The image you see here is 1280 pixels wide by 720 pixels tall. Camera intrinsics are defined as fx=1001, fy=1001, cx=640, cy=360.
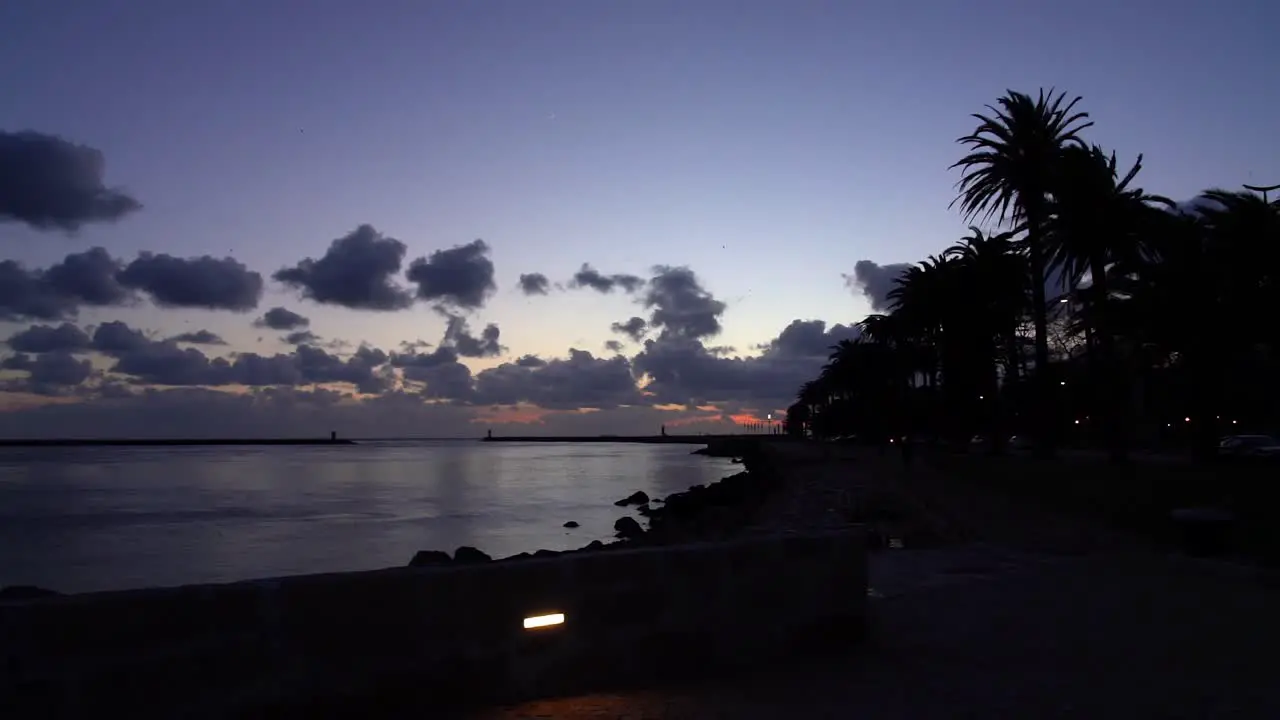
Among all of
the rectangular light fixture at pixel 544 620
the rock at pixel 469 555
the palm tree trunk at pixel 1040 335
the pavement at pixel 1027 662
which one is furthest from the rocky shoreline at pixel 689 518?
the rectangular light fixture at pixel 544 620

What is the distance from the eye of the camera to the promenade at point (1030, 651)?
6879 mm

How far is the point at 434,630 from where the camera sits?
21.5ft

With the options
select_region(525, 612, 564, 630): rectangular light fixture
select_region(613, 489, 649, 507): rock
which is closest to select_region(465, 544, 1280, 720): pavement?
select_region(525, 612, 564, 630): rectangular light fixture

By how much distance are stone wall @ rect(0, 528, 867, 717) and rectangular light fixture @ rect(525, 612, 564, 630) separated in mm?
37

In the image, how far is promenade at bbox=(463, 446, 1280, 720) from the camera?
22.6ft

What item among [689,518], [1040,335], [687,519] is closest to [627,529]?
[687,519]

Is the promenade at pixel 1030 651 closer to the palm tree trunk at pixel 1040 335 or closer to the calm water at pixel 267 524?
the calm water at pixel 267 524

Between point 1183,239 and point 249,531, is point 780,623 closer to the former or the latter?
point 1183,239

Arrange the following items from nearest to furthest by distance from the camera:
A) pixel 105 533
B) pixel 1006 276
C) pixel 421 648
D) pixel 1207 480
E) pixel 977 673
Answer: pixel 421 648
pixel 977 673
pixel 1207 480
pixel 105 533
pixel 1006 276

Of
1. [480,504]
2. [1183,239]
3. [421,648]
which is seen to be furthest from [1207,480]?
[480,504]

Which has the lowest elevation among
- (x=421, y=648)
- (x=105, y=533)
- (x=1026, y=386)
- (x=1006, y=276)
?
(x=105, y=533)

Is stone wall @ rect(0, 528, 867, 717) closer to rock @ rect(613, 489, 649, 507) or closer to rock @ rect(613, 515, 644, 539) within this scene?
rock @ rect(613, 515, 644, 539)

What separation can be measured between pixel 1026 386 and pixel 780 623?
7147 cm

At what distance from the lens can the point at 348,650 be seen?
6.22 m
